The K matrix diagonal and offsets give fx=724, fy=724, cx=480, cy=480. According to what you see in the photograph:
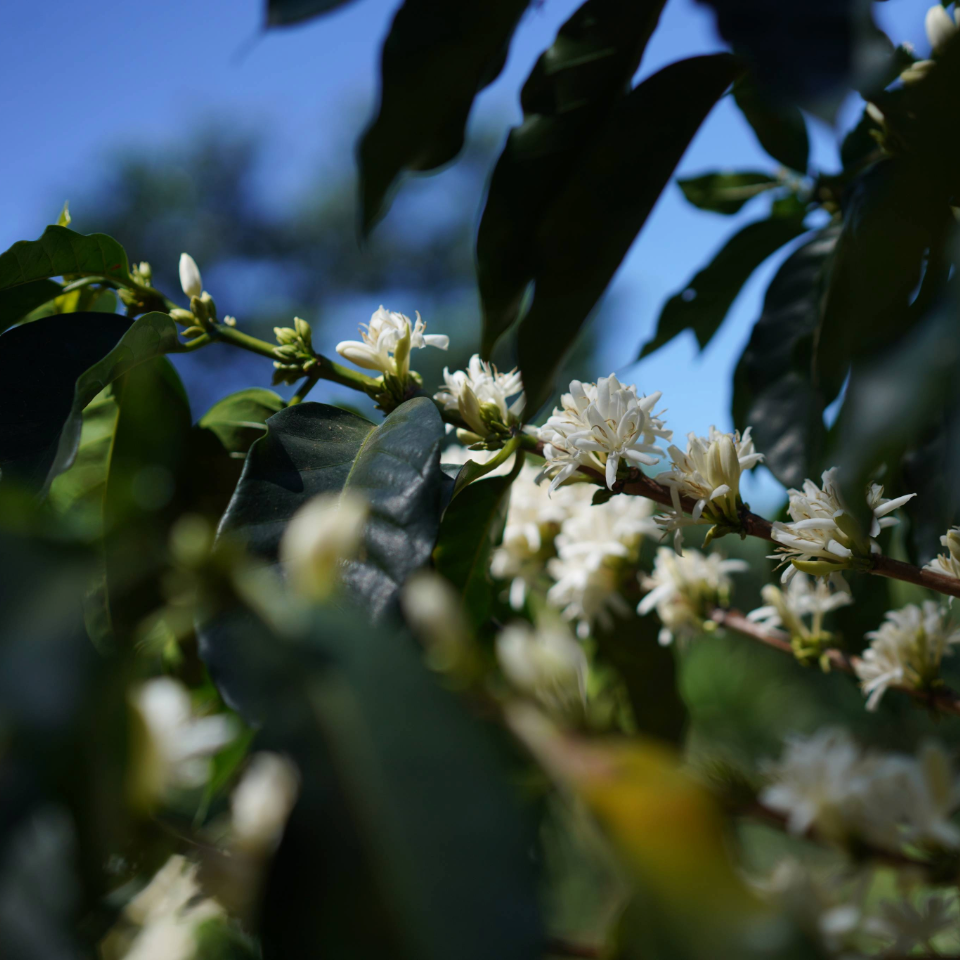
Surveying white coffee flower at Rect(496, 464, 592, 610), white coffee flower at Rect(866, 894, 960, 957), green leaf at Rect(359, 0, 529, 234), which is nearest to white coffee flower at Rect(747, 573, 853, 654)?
white coffee flower at Rect(496, 464, 592, 610)

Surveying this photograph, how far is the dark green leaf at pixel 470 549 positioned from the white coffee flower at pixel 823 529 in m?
0.13

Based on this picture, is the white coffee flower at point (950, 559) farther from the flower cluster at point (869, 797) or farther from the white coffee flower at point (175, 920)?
the white coffee flower at point (175, 920)

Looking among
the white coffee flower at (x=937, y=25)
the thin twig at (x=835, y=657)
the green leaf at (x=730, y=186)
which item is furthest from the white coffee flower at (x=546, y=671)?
the green leaf at (x=730, y=186)

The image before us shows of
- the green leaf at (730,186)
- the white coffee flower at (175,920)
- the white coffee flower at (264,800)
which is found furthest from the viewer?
the green leaf at (730,186)

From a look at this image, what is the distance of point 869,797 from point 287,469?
9.1 inches

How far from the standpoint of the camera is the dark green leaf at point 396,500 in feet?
0.81

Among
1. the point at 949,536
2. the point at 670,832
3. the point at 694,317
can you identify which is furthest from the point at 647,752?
the point at 694,317

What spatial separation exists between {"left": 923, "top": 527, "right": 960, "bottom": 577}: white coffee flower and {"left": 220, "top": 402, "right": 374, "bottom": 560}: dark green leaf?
0.85 feet

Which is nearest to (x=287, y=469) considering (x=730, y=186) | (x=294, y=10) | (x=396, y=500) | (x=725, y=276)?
(x=396, y=500)

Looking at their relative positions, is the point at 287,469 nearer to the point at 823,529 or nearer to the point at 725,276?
the point at 823,529

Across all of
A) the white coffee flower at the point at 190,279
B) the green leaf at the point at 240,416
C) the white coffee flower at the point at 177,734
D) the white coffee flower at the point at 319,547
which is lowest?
the white coffee flower at the point at 177,734

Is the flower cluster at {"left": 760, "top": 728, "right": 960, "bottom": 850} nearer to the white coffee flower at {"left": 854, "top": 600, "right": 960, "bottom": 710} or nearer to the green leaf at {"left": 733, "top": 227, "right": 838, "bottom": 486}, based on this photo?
the white coffee flower at {"left": 854, "top": 600, "right": 960, "bottom": 710}

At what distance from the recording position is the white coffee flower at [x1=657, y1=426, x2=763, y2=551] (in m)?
0.32

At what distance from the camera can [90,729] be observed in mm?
125
